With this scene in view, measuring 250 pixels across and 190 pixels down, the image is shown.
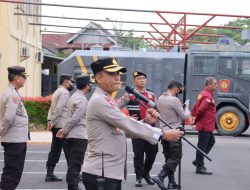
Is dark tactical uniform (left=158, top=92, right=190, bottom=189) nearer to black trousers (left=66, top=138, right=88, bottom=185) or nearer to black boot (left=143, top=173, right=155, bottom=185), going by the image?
black boot (left=143, top=173, right=155, bottom=185)

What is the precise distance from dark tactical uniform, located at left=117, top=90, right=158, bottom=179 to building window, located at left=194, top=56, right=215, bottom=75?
1007cm

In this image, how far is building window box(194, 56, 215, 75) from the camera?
18.8 meters

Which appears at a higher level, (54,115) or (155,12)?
(155,12)

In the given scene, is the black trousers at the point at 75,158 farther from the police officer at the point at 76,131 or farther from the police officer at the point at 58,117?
the police officer at the point at 58,117

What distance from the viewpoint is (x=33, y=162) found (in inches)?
460

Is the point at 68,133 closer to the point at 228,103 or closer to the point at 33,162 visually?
the point at 33,162

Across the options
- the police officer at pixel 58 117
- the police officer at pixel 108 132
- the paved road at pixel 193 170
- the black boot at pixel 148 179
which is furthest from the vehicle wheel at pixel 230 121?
the police officer at pixel 108 132

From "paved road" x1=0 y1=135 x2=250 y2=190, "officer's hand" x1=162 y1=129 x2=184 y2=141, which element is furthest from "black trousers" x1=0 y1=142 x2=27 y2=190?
"officer's hand" x1=162 y1=129 x2=184 y2=141

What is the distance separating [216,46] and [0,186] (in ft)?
42.5

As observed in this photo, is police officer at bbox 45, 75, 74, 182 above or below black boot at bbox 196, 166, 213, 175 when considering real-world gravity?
above

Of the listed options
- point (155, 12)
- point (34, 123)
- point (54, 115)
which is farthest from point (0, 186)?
point (155, 12)

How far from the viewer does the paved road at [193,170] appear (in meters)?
9.20

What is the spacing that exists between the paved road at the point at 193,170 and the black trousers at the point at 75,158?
971 millimetres

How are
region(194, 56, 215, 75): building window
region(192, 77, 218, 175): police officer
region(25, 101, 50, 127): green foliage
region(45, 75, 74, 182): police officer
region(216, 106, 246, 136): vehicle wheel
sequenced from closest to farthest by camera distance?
region(45, 75, 74, 182): police officer < region(192, 77, 218, 175): police officer < region(25, 101, 50, 127): green foliage < region(216, 106, 246, 136): vehicle wheel < region(194, 56, 215, 75): building window
